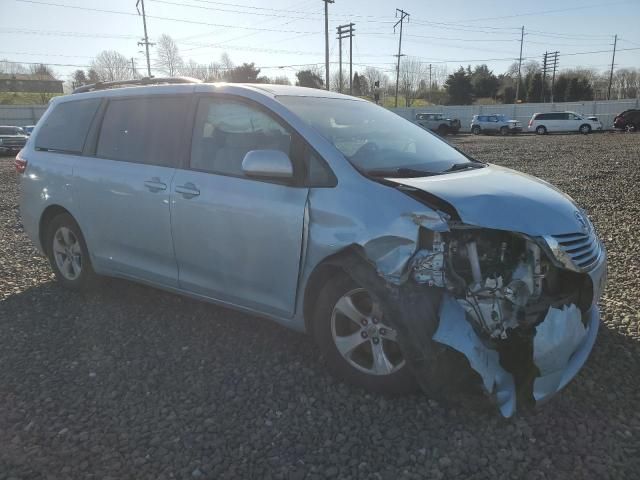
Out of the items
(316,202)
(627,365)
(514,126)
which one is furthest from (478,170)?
(514,126)

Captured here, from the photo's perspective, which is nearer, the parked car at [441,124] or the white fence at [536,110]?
the parked car at [441,124]

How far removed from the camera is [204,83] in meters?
3.89

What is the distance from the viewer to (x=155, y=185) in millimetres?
3787

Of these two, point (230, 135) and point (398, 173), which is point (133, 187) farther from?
point (398, 173)

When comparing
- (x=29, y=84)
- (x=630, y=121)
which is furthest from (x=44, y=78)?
(x=630, y=121)

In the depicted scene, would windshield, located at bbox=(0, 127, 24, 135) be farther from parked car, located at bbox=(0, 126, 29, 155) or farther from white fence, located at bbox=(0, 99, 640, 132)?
white fence, located at bbox=(0, 99, 640, 132)

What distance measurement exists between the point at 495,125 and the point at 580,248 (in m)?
41.7

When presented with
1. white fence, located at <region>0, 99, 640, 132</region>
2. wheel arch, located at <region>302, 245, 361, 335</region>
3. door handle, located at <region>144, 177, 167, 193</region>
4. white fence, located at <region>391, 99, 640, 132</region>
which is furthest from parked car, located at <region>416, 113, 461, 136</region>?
wheel arch, located at <region>302, 245, 361, 335</region>

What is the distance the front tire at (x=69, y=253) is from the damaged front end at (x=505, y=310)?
3.20 metres

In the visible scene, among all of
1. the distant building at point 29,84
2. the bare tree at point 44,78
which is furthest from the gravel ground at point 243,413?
the distant building at point 29,84

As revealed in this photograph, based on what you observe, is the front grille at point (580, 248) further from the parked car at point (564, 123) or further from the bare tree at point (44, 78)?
the bare tree at point (44, 78)

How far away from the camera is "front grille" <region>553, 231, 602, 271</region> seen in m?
2.80

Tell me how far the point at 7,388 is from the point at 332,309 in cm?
Answer: 202

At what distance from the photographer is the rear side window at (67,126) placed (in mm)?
Result: 4574
